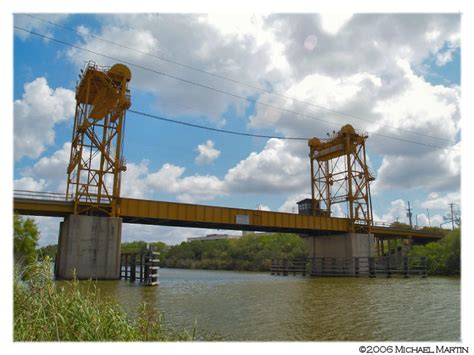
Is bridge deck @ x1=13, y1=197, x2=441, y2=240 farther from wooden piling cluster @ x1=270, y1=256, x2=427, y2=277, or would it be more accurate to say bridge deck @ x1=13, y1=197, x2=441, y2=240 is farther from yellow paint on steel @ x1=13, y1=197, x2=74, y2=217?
wooden piling cluster @ x1=270, y1=256, x2=427, y2=277

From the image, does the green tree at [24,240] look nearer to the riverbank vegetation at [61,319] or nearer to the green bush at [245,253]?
the riverbank vegetation at [61,319]

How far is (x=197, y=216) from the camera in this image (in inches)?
1468

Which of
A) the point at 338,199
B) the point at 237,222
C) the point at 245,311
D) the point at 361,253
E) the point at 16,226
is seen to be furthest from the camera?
A: the point at 338,199

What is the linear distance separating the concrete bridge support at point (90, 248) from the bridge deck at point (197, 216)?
5.85 feet

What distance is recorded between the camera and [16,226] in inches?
395

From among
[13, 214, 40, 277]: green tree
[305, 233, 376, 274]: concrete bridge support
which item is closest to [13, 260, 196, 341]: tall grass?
[13, 214, 40, 277]: green tree

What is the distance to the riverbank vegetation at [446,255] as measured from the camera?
148ft

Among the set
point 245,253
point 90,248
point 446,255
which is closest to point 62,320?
point 90,248

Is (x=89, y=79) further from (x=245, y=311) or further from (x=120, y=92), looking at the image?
(x=245, y=311)

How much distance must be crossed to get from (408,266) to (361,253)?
19.5 feet

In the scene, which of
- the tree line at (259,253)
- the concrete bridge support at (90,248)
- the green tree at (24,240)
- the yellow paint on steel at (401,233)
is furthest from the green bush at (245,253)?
the green tree at (24,240)

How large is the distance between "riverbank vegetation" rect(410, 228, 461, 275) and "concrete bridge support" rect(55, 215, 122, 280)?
114 ft

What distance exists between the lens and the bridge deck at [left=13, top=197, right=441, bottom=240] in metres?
31.7
